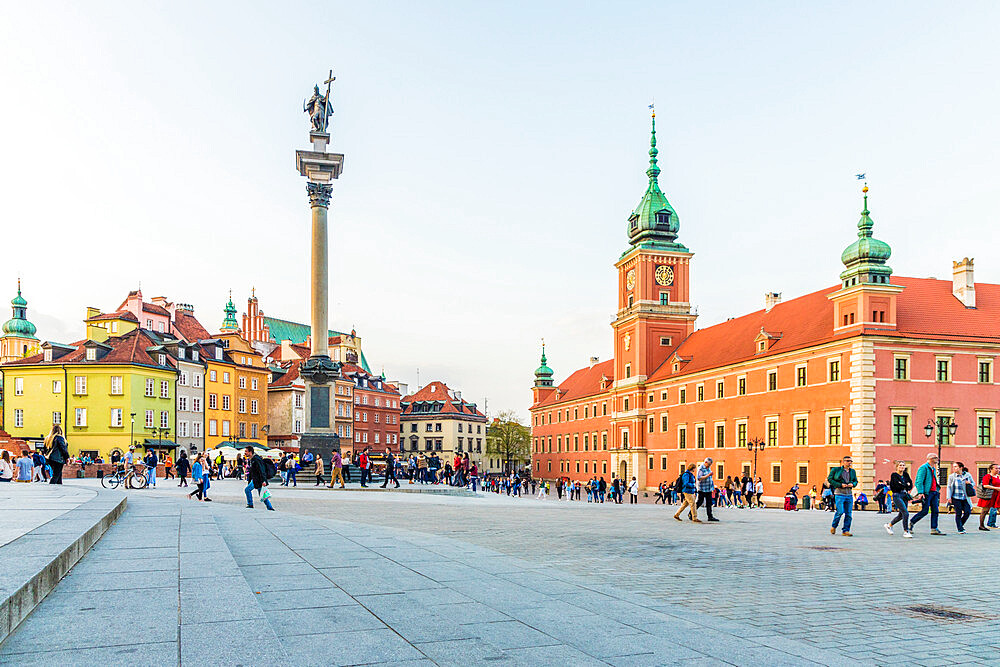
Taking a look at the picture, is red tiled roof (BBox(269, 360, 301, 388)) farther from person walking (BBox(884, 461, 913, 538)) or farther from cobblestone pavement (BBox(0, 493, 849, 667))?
cobblestone pavement (BBox(0, 493, 849, 667))

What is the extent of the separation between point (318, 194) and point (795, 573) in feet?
115

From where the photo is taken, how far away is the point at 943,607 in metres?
8.55

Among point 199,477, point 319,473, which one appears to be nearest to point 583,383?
point 319,473

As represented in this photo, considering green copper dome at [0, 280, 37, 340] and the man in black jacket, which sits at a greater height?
green copper dome at [0, 280, 37, 340]

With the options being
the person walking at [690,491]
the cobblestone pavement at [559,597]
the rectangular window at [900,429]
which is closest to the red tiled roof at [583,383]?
the rectangular window at [900,429]

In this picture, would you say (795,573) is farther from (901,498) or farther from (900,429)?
(900,429)

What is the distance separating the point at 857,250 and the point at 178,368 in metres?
58.3

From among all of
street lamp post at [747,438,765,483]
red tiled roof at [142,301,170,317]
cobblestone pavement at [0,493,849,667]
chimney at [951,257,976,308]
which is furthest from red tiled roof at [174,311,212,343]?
cobblestone pavement at [0,493,849,667]

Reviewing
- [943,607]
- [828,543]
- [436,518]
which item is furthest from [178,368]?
[943,607]

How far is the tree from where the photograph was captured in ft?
445

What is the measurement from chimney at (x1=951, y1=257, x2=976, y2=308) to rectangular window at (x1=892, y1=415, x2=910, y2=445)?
10729 mm

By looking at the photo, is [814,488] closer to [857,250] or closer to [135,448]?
[857,250]

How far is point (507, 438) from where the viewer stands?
13538 centimetres

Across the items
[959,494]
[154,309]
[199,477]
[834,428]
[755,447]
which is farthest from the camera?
[154,309]
